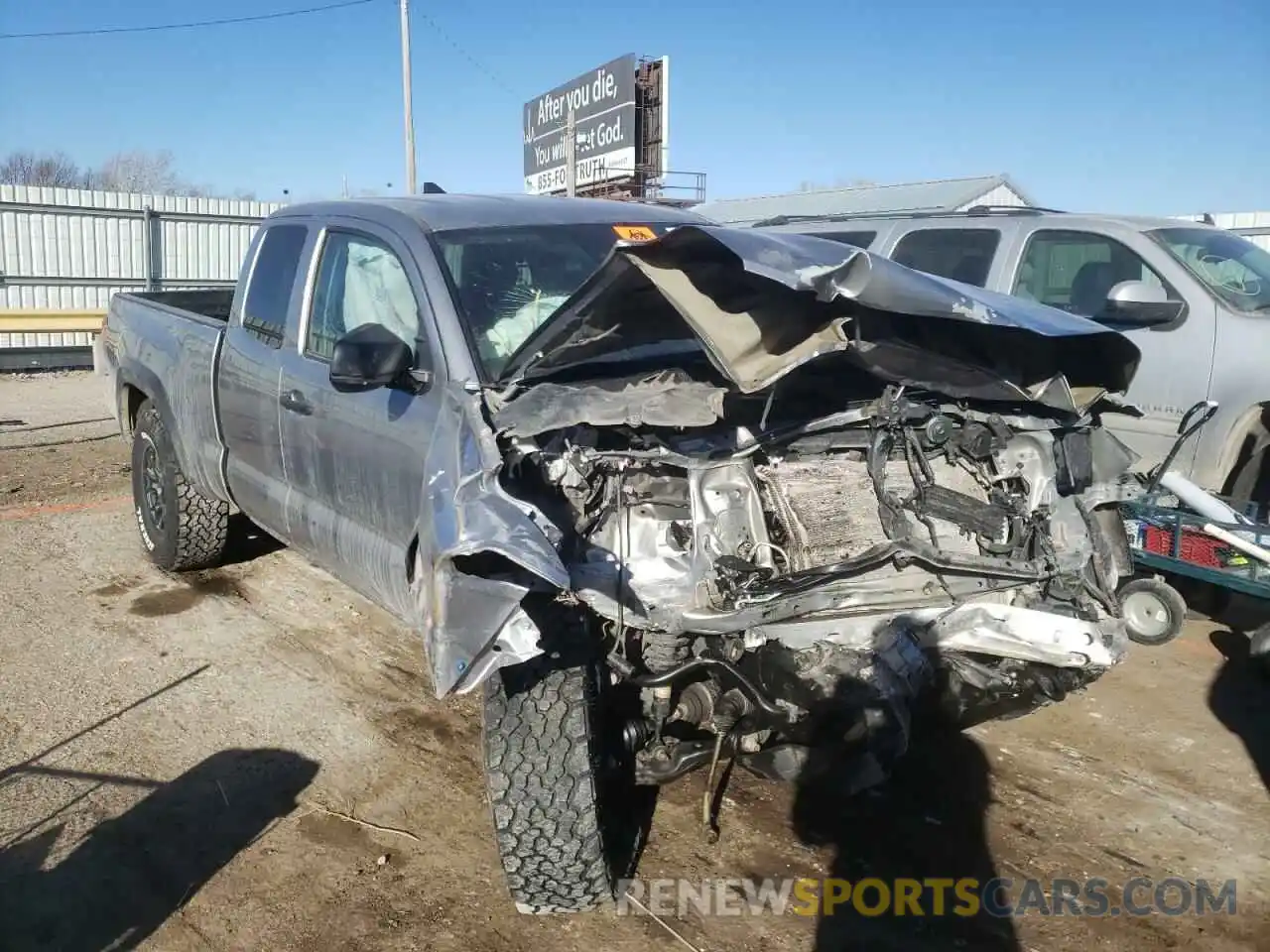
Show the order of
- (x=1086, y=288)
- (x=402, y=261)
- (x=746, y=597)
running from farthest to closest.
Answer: (x=1086, y=288) → (x=402, y=261) → (x=746, y=597)

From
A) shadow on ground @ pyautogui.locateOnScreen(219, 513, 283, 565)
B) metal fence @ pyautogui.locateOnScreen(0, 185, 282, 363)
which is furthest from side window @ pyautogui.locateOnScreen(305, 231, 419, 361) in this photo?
metal fence @ pyautogui.locateOnScreen(0, 185, 282, 363)

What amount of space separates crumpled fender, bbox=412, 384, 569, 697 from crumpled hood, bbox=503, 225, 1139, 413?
538 millimetres

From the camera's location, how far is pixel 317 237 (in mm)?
4332

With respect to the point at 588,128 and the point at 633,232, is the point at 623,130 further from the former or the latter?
the point at 633,232

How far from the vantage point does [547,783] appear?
288 cm

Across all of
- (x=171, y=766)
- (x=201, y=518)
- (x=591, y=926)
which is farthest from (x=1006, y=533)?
(x=201, y=518)

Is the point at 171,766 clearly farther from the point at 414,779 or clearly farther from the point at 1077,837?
the point at 1077,837

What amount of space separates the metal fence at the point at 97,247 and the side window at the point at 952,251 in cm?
1200

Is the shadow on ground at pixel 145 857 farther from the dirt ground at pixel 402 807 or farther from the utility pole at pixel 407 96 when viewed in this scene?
the utility pole at pixel 407 96

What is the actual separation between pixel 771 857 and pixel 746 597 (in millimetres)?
985

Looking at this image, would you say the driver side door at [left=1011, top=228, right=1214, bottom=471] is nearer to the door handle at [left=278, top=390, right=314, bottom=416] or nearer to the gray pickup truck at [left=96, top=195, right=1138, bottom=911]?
the gray pickup truck at [left=96, top=195, right=1138, bottom=911]

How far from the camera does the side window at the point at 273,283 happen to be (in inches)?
175

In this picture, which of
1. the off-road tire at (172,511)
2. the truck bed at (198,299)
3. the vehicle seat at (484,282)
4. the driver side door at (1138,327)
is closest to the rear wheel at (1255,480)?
the driver side door at (1138,327)

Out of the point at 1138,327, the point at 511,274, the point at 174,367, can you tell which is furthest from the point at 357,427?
the point at 1138,327
